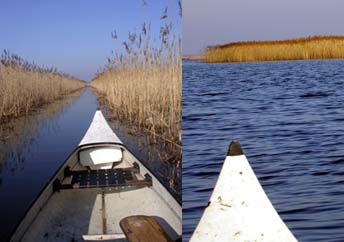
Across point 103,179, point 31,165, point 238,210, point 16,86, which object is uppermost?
point 16,86

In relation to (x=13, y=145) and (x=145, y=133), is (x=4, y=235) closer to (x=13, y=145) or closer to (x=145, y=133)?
(x=13, y=145)

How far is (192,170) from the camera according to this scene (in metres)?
1.70

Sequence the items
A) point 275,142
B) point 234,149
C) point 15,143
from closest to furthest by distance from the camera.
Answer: point 234,149, point 15,143, point 275,142

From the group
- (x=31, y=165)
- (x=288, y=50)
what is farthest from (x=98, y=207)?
(x=288, y=50)

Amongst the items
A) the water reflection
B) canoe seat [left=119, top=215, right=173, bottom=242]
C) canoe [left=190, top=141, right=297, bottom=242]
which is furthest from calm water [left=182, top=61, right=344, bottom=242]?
the water reflection

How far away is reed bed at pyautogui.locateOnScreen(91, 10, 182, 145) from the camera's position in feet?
4.59

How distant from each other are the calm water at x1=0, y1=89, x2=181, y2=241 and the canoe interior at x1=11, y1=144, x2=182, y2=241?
83 millimetres

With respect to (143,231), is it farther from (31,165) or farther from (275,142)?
(31,165)

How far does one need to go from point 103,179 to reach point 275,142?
1159 millimetres

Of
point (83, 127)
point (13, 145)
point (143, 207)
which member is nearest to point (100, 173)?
point (143, 207)

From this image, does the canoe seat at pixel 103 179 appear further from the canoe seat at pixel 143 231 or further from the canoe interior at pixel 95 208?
the canoe seat at pixel 143 231

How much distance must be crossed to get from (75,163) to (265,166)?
0.87 metres

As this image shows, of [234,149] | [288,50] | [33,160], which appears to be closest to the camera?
[234,149]

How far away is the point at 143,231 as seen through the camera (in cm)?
112
